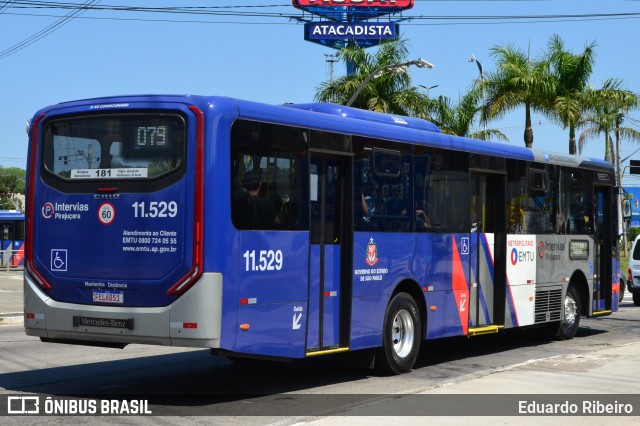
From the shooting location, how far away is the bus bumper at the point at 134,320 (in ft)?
31.8

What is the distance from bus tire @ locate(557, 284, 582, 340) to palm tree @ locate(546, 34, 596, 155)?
18.1 m

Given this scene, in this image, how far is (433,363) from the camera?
562 inches

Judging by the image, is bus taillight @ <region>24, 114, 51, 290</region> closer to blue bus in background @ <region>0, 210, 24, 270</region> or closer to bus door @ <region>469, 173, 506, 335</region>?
bus door @ <region>469, 173, 506, 335</region>

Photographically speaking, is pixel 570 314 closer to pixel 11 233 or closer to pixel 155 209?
pixel 155 209

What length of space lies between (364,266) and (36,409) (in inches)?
165

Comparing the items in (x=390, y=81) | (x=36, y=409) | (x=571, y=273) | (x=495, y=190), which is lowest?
(x=36, y=409)

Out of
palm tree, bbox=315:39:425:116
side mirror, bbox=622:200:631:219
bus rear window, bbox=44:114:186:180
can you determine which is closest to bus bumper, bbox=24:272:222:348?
bus rear window, bbox=44:114:186:180

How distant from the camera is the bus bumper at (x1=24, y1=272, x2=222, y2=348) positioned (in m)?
9.70

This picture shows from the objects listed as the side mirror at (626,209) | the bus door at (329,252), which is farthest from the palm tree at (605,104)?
the bus door at (329,252)

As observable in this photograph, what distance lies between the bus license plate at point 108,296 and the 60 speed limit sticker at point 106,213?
2.34 ft

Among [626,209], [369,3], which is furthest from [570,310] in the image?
[369,3]

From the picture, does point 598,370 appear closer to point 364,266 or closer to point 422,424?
point 364,266

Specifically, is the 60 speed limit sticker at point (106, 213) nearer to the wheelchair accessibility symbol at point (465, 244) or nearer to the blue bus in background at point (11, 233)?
the wheelchair accessibility symbol at point (465, 244)

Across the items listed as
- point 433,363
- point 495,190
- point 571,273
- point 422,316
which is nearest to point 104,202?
point 422,316
